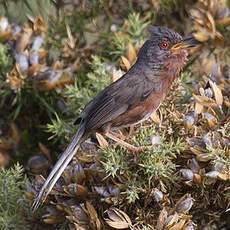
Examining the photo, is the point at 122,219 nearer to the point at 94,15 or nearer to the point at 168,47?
the point at 168,47

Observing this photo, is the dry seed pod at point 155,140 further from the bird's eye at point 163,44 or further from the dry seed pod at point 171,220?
the bird's eye at point 163,44

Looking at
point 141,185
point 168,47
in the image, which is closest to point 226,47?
point 168,47

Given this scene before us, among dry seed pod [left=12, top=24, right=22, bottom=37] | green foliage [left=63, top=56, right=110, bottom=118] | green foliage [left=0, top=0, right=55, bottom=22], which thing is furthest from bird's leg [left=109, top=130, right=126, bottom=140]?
green foliage [left=0, top=0, right=55, bottom=22]

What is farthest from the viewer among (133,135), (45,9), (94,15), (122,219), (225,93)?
(45,9)

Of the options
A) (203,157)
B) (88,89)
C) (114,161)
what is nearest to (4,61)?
(88,89)

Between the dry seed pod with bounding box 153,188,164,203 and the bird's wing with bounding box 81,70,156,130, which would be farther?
the bird's wing with bounding box 81,70,156,130

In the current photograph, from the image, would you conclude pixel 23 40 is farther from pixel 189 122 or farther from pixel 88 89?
pixel 189 122

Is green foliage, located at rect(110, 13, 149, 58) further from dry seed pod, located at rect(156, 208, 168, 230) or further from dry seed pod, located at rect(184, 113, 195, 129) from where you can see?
dry seed pod, located at rect(156, 208, 168, 230)
